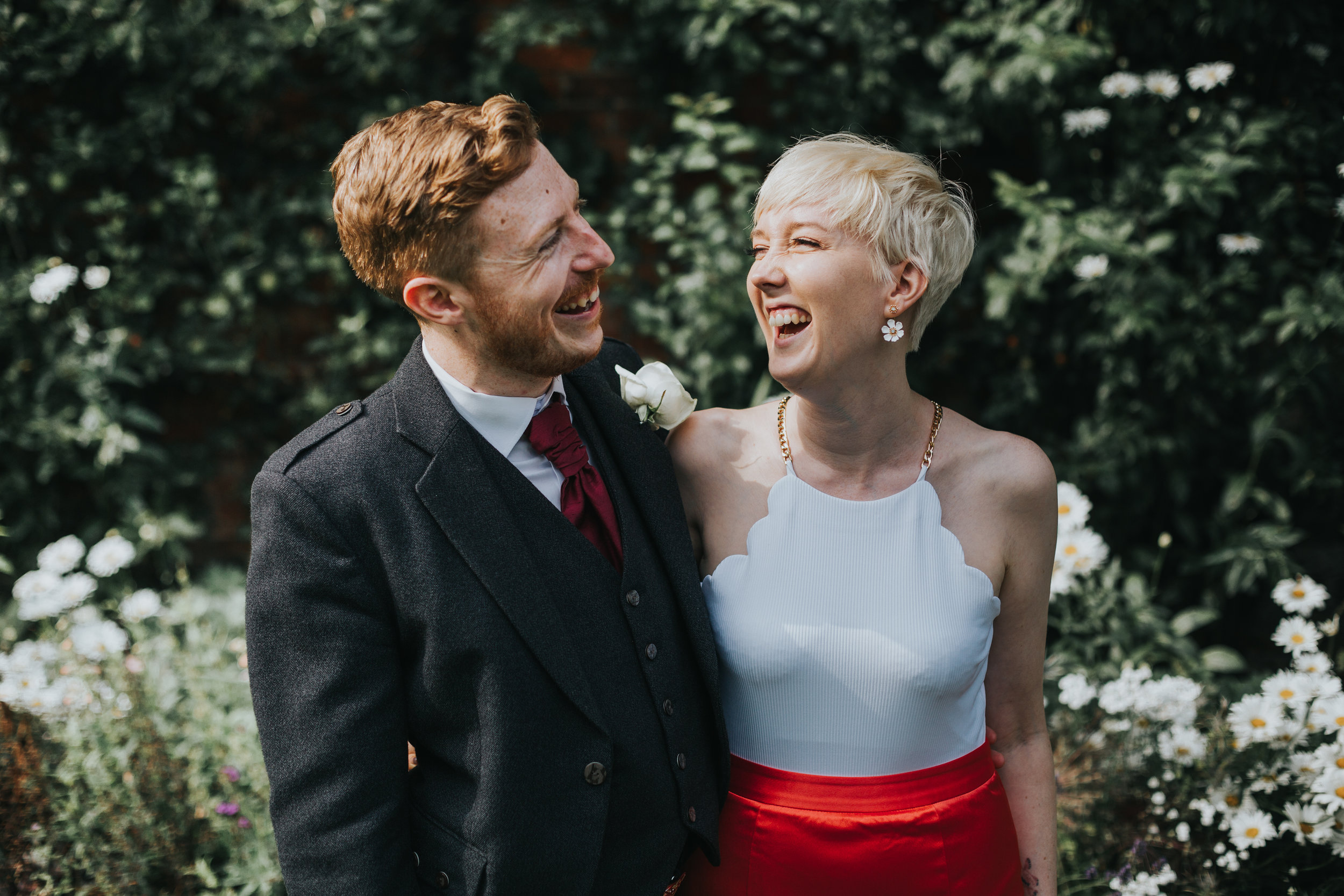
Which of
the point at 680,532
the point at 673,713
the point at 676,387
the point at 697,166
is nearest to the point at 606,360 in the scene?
the point at 676,387

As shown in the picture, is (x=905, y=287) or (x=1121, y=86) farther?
(x=1121, y=86)

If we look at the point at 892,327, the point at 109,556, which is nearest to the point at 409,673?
the point at 892,327

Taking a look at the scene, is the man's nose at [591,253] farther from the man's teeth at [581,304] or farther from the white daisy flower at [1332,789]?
the white daisy flower at [1332,789]

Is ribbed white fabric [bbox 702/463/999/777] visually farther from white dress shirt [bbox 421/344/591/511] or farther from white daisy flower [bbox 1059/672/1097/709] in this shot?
white daisy flower [bbox 1059/672/1097/709]

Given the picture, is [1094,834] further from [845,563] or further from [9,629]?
[9,629]

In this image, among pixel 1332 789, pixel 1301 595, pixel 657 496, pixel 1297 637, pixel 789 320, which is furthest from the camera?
pixel 1301 595

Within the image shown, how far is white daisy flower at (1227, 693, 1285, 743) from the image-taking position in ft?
7.14

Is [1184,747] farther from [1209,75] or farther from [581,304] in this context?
[1209,75]

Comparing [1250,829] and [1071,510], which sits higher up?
[1071,510]

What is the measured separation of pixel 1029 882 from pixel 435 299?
1.62 metres

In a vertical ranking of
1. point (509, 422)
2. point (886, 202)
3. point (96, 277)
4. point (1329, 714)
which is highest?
point (886, 202)

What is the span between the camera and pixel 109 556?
2.91 metres

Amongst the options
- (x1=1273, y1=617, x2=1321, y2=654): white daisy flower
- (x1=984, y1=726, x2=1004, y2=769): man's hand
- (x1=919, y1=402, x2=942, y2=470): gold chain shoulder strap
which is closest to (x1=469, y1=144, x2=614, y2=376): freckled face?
(x1=919, y1=402, x2=942, y2=470): gold chain shoulder strap

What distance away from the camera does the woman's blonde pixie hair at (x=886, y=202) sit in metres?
1.67
